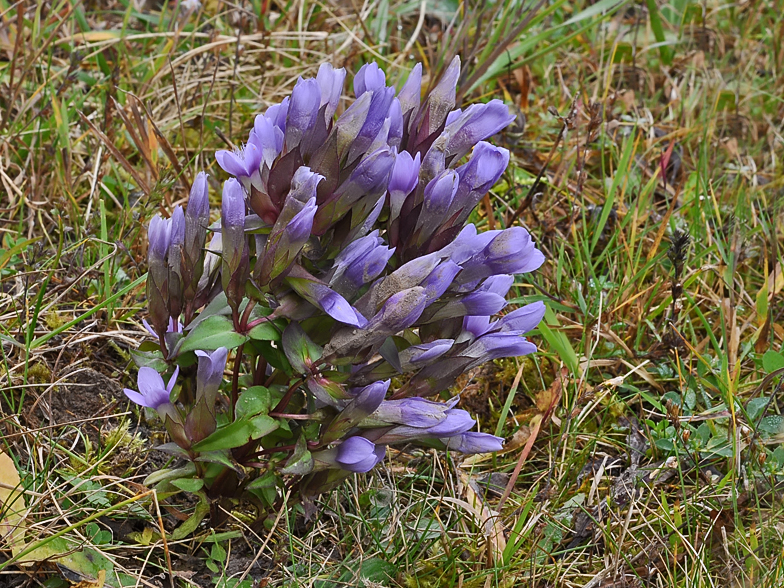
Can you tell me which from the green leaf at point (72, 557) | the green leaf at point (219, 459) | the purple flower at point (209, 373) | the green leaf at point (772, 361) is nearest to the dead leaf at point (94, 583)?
the green leaf at point (72, 557)

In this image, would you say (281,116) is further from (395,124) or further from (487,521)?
(487,521)

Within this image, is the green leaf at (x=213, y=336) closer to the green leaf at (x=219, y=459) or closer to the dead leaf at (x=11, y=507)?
the green leaf at (x=219, y=459)

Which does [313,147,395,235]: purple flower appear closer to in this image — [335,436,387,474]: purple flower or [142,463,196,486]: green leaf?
[335,436,387,474]: purple flower

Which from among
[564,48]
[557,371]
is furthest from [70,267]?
[564,48]

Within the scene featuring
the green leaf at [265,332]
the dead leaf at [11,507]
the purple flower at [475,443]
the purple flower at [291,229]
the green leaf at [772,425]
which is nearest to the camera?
the purple flower at [291,229]

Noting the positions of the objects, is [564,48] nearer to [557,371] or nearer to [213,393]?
[557,371]

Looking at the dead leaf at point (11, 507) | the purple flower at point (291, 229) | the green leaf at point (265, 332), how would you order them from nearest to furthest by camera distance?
the purple flower at point (291, 229) < the green leaf at point (265, 332) < the dead leaf at point (11, 507)
